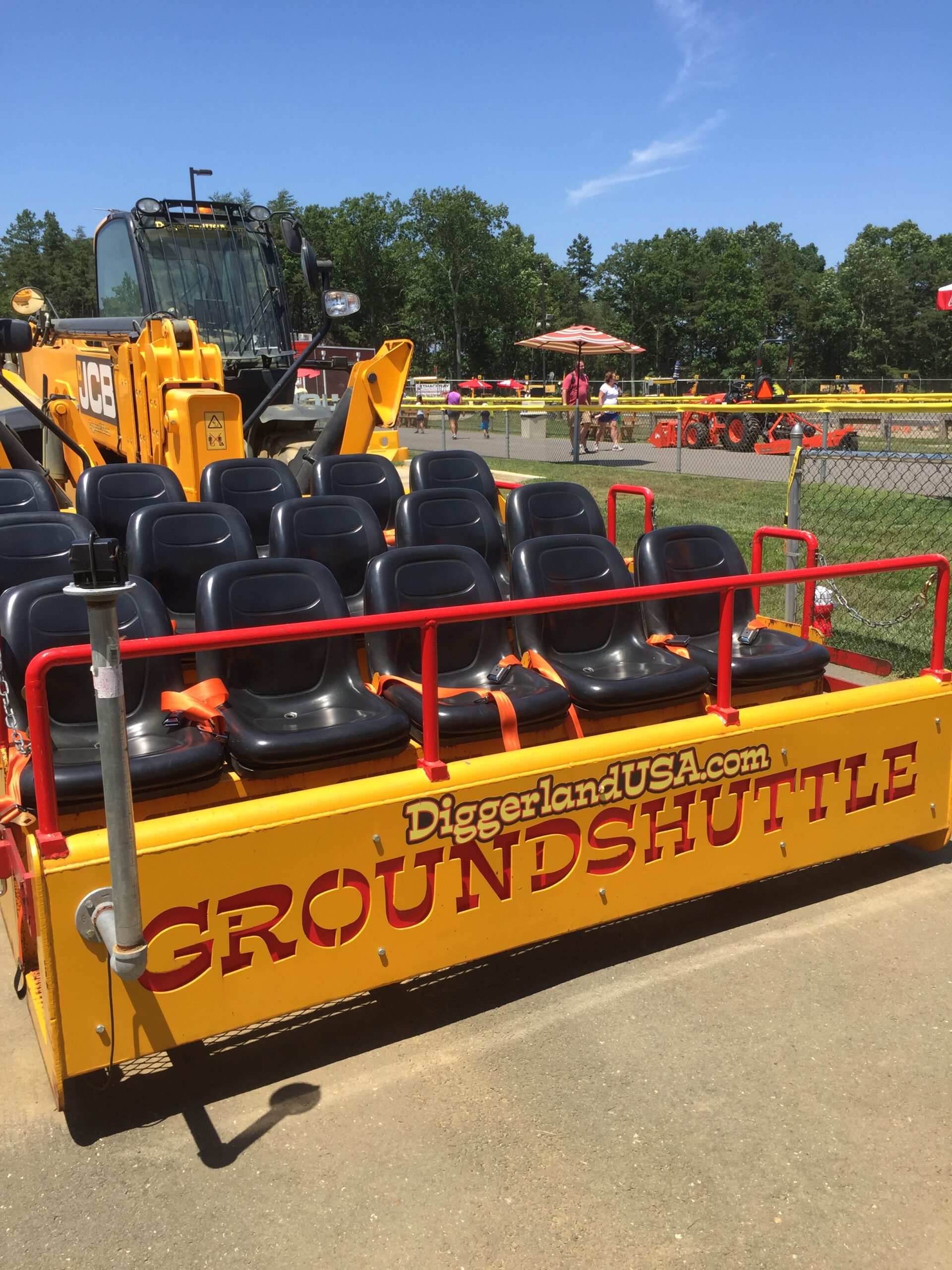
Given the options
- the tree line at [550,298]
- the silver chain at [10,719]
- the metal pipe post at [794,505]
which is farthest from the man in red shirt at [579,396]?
the tree line at [550,298]

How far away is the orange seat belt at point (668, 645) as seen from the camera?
521 cm

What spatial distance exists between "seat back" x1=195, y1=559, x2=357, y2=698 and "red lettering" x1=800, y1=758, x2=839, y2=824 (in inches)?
78.1

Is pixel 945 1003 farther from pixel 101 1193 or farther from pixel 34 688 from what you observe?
pixel 34 688

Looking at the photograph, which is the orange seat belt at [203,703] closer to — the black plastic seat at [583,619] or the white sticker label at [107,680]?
the white sticker label at [107,680]

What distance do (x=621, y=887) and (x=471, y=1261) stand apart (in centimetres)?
161

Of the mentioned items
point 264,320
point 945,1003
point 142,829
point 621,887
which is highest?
point 264,320

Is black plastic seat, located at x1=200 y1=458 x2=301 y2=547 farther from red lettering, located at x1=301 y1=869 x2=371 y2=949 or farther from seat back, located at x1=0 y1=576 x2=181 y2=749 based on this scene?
red lettering, located at x1=301 y1=869 x2=371 y2=949

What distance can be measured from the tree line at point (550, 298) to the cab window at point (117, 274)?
49.7 meters

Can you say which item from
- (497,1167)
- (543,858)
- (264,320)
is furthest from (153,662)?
(264,320)

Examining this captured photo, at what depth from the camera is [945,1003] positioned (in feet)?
12.6

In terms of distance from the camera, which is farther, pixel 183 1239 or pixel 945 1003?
pixel 945 1003

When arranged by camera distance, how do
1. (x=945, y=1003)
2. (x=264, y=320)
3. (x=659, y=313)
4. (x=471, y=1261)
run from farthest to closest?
(x=659, y=313) < (x=264, y=320) < (x=945, y=1003) < (x=471, y=1261)

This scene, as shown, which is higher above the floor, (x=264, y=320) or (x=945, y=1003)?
(x=264, y=320)

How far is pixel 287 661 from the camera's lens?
4.54 metres
